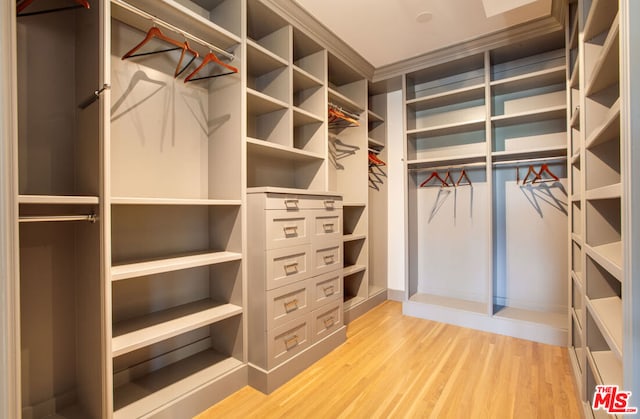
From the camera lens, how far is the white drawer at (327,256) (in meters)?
2.16

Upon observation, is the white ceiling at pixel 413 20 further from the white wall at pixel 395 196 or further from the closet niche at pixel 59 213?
the closet niche at pixel 59 213

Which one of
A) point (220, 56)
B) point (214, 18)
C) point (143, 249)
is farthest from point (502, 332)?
point (214, 18)

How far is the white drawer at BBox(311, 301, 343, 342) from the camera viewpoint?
2.13 meters

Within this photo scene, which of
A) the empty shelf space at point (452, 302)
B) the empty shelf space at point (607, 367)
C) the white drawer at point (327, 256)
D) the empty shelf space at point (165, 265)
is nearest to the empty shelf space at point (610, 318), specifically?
the empty shelf space at point (607, 367)

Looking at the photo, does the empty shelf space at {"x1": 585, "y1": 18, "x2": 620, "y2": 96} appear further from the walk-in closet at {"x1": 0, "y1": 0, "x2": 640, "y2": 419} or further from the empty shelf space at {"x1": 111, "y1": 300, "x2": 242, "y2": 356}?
the empty shelf space at {"x1": 111, "y1": 300, "x2": 242, "y2": 356}

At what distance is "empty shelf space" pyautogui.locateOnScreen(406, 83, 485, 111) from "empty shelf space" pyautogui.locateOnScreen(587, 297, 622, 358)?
1955 mm

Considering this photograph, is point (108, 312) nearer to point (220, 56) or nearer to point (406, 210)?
point (220, 56)

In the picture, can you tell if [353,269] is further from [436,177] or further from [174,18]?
[174,18]

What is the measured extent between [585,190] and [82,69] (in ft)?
8.13

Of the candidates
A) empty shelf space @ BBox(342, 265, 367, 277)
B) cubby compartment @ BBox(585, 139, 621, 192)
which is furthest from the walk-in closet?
empty shelf space @ BBox(342, 265, 367, 277)

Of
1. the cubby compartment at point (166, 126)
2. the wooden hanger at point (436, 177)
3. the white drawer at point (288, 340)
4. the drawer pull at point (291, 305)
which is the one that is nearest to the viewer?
the cubby compartment at point (166, 126)

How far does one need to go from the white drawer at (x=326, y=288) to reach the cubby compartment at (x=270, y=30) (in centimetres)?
160

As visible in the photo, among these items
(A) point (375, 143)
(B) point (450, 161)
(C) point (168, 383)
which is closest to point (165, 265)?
(C) point (168, 383)

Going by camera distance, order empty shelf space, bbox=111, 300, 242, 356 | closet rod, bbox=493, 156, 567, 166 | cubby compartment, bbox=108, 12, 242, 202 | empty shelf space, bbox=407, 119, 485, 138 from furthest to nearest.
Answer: empty shelf space, bbox=407, 119, 485, 138 < closet rod, bbox=493, 156, 567, 166 < cubby compartment, bbox=108, 12, 242, 202 < empty shelf space, bbox=111, 300, 242, 356
